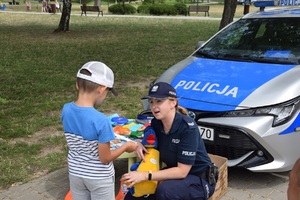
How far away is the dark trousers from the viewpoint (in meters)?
2.89

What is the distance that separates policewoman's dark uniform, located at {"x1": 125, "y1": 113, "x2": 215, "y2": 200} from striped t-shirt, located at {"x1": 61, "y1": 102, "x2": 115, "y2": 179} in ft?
1.40

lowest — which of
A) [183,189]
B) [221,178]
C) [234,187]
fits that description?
[234,187]

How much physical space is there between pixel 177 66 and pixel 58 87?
3660 mm

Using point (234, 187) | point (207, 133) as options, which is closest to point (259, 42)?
point (207, 133)

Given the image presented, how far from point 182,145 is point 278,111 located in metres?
1.30

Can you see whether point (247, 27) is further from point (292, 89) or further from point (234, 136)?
point (234, 136)

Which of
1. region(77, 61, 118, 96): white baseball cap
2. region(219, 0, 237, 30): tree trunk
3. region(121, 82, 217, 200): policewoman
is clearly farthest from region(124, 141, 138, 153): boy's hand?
region(219, 0, 237, 30): tree trunk

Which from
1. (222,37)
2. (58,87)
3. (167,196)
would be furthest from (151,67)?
(167,196)

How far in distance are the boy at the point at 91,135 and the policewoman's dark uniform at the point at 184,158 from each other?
1.20 feet

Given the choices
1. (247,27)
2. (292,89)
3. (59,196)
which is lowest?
(59,196)

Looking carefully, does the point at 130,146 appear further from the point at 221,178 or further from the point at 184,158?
the point at 221,178

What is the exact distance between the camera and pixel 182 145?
9.42 feet

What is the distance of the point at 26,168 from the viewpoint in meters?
4.45

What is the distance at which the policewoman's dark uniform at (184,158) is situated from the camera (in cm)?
287
